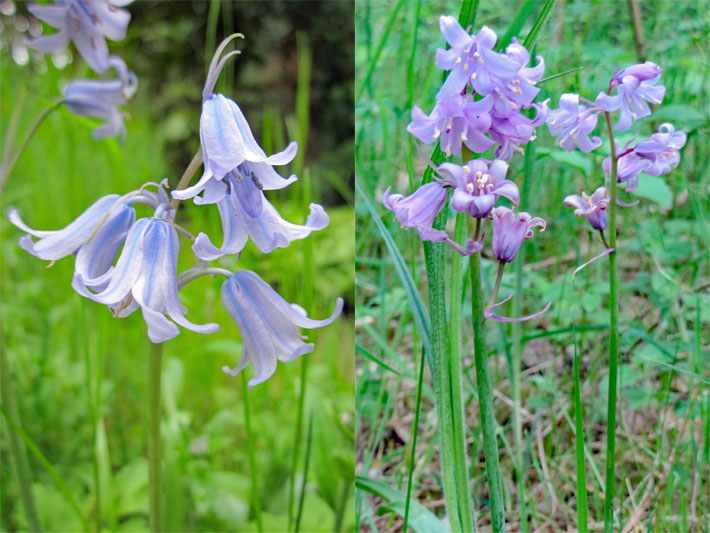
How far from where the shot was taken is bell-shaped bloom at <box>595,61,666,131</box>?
588 millimetres

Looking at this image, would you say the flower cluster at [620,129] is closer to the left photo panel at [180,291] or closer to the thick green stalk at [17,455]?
the left photo panel at [180,291]

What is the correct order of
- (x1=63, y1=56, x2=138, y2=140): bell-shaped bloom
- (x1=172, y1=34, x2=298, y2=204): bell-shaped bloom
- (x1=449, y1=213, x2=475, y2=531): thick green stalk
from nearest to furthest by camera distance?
(x1=172, y1=34, x2=298, y2=204): bell-shaped bloom → (x1=449, y1=213, x2=475, y2=531): thick green stalk → (x1=63, y1=56, x2=138, y2=140): bell-shaped bloom

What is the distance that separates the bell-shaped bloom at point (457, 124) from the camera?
0.53m

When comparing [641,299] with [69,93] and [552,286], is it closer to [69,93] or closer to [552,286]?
[552,286]

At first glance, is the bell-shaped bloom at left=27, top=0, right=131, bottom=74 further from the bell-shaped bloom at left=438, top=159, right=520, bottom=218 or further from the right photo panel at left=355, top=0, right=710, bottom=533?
the bell-shaped bloom at left=438, top=159, right=520, bottom=218

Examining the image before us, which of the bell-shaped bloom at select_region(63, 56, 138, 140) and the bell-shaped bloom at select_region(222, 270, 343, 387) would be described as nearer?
the bell-shaped bloom at select_region(222, 270, 343, 387)

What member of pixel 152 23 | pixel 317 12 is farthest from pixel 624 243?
pixel 152 23

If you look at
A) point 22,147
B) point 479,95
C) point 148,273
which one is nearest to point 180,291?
point 22,147

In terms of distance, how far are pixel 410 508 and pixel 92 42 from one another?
2.01 feet

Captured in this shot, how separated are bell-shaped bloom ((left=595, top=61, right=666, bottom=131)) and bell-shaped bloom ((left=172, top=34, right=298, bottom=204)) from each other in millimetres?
293

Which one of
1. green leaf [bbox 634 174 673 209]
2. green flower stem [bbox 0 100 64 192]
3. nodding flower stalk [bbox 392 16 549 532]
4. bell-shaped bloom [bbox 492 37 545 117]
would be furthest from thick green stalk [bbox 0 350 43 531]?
green leaf [bbox 634 174 673 209]

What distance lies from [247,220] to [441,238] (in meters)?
0.15

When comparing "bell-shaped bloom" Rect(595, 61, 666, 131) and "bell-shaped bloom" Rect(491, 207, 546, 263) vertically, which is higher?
"bell-shaped bloom" Rect(595, 61, 666, 131)

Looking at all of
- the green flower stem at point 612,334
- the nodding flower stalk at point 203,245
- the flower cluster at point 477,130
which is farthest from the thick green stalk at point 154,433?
the green flower stem at point 612,334
